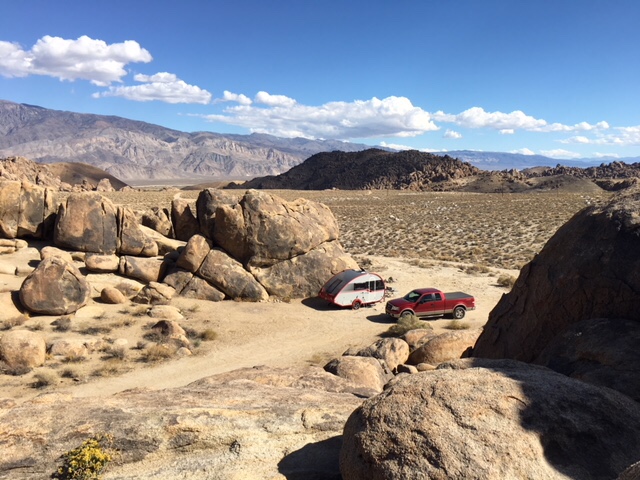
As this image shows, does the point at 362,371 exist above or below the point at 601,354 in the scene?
below

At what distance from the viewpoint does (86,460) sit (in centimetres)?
557

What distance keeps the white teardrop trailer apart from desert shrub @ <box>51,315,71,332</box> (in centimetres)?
1094

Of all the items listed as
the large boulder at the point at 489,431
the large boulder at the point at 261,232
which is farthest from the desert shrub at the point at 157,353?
the large boulder at the point at 489,431

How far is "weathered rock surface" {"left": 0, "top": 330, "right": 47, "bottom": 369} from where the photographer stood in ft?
47.1

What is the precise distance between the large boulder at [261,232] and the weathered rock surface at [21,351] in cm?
997

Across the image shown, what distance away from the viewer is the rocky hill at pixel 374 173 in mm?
124688

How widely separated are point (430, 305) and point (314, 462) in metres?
15.3

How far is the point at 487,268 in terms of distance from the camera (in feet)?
93.2

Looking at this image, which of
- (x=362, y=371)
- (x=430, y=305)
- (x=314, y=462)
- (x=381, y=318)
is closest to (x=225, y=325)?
A: (x=381, y=318)

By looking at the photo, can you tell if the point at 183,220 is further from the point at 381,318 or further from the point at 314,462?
the point at 314,462

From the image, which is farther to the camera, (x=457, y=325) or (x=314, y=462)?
(x=457, y=325)

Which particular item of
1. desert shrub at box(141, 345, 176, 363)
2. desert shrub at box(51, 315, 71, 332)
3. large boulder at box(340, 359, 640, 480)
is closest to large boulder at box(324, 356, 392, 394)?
large boulder at box(340, 359, 640, 480)

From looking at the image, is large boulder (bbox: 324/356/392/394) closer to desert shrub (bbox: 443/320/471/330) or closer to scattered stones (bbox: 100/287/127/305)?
desert shrub (bbox: 443/320/471/330)

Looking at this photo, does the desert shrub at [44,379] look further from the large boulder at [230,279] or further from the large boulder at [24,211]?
the large boulder at [24,211]
